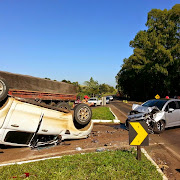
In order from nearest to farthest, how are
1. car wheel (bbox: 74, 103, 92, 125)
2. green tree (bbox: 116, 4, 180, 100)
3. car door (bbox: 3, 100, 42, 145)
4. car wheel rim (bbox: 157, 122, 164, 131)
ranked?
car door (bbox: 3, 100, 42, 145) < car wheel (bbox: 74, 103, 92, 125) < car wheel rim (bbox: 157, 122, 164, 131) < green tree (bbox: 116, 4, 180, 100)

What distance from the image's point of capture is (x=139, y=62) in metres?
40.7

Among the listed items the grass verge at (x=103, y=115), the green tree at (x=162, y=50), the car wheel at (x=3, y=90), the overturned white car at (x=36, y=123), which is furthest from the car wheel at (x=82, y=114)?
the green tree at (x=162, y=50)

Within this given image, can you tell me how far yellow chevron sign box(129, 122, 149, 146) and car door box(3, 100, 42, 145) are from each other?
3.10 m

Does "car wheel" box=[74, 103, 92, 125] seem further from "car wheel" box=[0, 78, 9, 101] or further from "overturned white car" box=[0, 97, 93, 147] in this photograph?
"car wheel" box=[0, 78, 9, 101]

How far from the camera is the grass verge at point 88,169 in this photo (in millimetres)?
3777

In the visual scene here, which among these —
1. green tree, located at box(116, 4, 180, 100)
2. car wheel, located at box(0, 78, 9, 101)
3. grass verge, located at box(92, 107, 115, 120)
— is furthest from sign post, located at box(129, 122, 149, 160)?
green tree, located at box(116, 4, 180, 100)

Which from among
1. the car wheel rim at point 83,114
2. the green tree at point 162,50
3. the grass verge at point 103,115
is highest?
the green tree at point 162,50

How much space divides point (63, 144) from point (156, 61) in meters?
34.1

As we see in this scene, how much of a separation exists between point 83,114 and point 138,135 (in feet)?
9.10

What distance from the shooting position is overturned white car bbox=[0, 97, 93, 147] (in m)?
5.29

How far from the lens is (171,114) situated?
8.84 m

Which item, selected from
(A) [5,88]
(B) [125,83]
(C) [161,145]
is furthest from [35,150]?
(B) [125,83]

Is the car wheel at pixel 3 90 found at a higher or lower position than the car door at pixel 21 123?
higher

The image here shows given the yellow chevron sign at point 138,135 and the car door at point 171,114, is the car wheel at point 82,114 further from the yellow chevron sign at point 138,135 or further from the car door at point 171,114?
the car door at point 171,114
